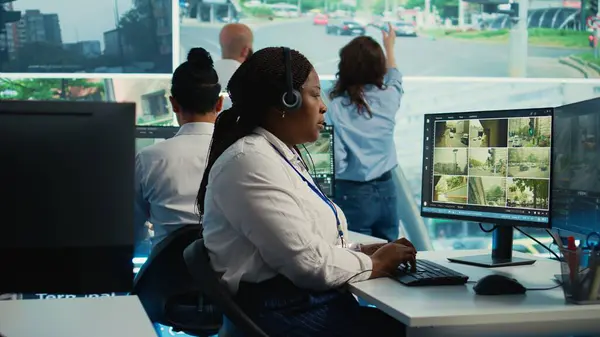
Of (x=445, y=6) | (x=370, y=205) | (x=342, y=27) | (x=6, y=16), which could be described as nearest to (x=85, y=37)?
(x=6, y=16)

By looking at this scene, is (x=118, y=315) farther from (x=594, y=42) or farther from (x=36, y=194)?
(x=594, y=42)

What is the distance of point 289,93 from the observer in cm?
205

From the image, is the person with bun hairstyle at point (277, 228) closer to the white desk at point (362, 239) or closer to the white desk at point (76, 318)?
the white desk at point (76, 318)

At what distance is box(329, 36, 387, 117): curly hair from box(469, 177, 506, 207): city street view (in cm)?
145

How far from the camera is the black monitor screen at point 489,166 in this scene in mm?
2217

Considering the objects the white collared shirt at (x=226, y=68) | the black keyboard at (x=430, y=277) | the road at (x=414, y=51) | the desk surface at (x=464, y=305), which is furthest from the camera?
the road at (x=414, y=51)

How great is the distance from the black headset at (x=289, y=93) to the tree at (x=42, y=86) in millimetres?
2512

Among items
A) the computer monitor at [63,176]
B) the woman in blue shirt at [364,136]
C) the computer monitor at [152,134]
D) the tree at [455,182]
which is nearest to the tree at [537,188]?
the tree at [455,182]

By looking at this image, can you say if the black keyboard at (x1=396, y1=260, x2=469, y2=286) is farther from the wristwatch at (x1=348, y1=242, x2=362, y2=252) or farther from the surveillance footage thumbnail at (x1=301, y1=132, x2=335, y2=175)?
the surveillance footage thumbnail at (x1=301, y1=132, x2=335, y2=175)

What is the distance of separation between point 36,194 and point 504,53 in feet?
12.8

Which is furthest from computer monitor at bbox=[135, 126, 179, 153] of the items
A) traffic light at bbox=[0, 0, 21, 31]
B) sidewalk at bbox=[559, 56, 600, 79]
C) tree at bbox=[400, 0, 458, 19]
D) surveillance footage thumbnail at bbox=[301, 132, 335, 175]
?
sidewalk at bbox=[559, 56, 600, 79]

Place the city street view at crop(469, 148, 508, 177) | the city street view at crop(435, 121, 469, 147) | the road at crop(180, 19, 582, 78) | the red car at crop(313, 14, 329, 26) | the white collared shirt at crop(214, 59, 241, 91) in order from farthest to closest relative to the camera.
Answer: the red car at crop(313, 14, 329, 26) → the road at crop(180, 19, 582, 78) → the white collared shirt at crop(214, 59, 241, 91) → the city street view at crop(435, 121, 469, 147) → the city street view at crop(469, 148, 508, 177)

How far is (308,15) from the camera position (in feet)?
14.9

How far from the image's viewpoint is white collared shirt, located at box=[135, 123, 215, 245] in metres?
2.76
